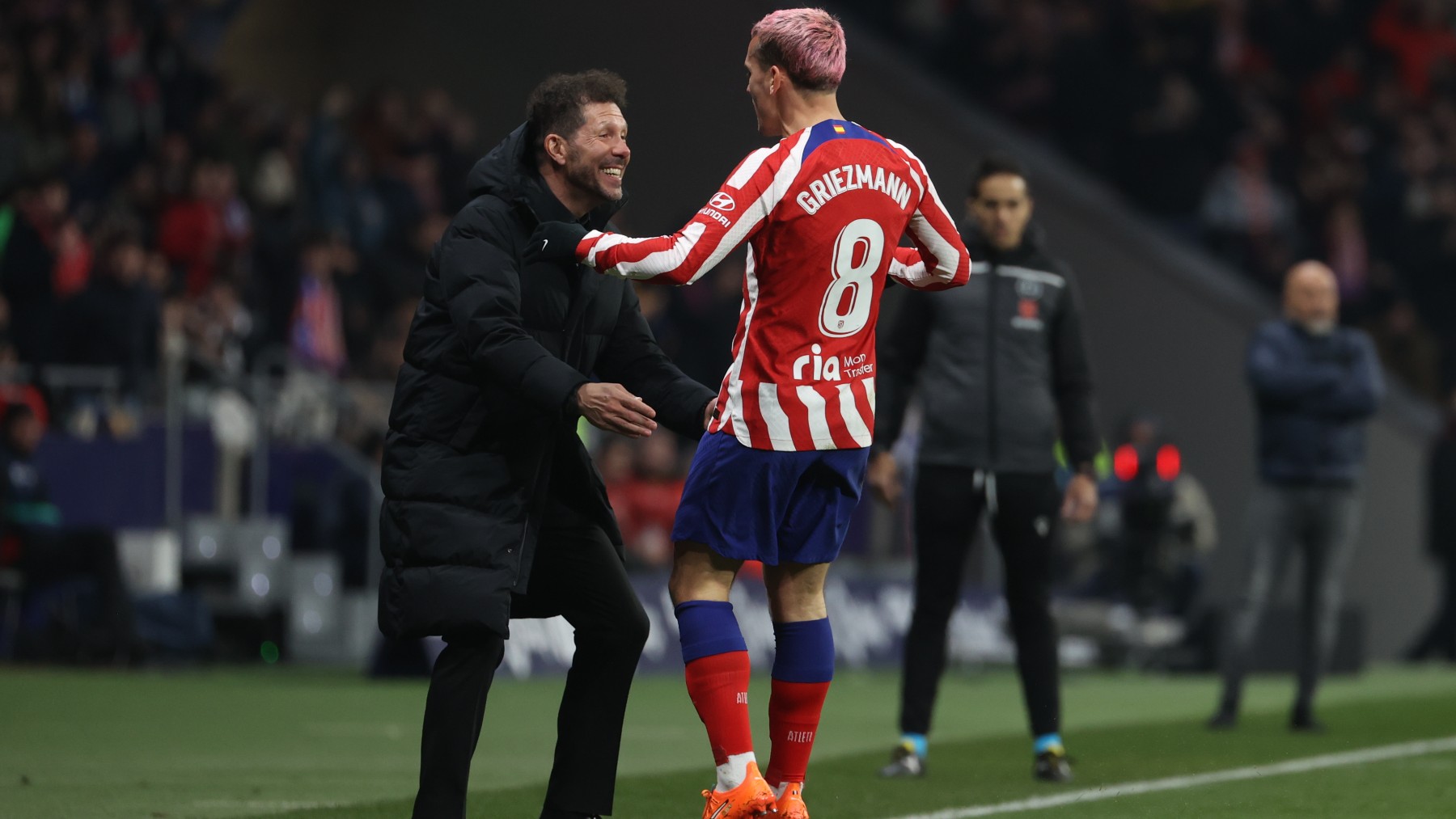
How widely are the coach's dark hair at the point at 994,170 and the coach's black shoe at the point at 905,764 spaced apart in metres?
2.20

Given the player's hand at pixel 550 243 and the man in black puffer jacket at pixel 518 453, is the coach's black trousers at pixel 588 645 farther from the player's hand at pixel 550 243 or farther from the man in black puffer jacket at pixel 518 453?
the player's hand at pixel 550 243

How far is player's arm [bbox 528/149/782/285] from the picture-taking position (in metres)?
5.54

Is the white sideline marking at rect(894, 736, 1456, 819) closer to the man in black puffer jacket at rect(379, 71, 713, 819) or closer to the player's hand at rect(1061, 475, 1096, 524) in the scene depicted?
the player's hand at rect(1061, 475, 1096, 524)

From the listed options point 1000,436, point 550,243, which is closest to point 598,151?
point 550,243

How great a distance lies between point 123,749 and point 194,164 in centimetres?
911

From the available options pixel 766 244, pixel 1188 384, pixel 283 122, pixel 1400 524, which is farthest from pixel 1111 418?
pixel 766 244

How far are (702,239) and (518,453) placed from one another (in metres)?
0.74

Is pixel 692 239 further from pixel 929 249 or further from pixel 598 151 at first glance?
pixel 929 249

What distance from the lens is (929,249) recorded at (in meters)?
6.25

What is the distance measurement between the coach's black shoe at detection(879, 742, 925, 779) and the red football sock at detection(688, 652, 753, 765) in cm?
240

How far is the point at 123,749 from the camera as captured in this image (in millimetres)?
9219

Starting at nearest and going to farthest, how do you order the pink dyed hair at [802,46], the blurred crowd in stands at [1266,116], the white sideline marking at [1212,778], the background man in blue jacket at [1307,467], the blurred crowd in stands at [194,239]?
1. the pink dyed hair at [802,46]
2. the white sideline marking at [1212,778]
3. the background man in blue jacket at [1307,467]
4. the blurred crowd in stands at [194,239]
5. the blurred crowd in stands at [1266,116]

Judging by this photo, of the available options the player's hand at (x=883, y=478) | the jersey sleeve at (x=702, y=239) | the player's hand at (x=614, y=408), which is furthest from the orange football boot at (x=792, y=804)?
the player's hand at (x=883, y=478)

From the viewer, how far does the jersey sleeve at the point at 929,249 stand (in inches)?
243
